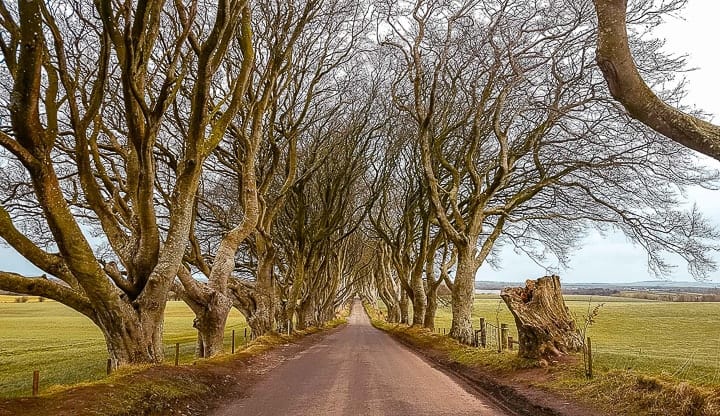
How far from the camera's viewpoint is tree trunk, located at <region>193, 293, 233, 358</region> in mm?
13578

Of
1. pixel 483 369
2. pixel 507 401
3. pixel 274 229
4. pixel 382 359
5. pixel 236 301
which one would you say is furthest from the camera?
pixel 274 229

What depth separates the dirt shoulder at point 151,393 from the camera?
6.48m

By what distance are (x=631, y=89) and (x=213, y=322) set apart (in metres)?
11.6

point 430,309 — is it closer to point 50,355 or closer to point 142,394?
point 142,394

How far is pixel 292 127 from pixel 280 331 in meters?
9.94

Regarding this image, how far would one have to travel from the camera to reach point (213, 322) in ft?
45.6

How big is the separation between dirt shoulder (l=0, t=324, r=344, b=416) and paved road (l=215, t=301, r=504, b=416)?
20.0 inches

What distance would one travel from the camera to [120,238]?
12.0 meters

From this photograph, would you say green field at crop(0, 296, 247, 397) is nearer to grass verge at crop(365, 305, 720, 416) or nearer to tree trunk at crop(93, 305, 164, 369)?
tree trunk at crop(93, 305, 164, 369)

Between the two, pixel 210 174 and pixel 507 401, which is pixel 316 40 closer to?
pixel 210 174

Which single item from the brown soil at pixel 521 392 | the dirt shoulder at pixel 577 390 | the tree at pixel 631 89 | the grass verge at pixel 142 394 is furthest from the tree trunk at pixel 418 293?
the tree at pixel 631 89

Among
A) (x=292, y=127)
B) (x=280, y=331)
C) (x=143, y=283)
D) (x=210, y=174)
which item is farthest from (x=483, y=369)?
(x=210, y=174)

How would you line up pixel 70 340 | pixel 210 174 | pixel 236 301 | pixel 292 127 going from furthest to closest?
pixel 70 340 < pixel 210 174 < pixel 236 301 < pixel 292 127

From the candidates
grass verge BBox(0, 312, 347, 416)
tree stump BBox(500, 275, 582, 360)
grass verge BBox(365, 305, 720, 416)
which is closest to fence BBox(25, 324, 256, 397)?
grass verge BBox(0, 312, 347, 416)
